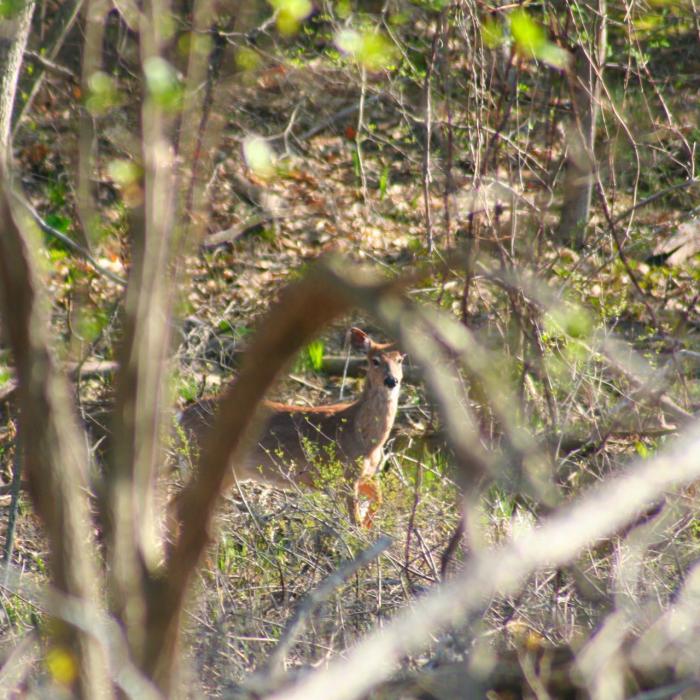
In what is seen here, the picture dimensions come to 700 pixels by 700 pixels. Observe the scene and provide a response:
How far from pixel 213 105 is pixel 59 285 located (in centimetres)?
683

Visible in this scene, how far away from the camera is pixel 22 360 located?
7.09 ft

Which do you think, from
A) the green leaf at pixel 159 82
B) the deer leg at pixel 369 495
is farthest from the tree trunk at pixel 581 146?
the green leaf at pixel 159 82

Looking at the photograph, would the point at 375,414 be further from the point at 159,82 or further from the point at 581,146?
the point at 159,82

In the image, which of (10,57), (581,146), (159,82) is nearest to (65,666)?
(159,82)

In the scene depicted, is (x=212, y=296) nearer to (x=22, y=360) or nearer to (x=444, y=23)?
(x=444, y=23)

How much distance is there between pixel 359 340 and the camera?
8664 mm

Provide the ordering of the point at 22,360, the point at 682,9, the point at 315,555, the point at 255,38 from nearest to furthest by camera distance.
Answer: the point at 22,360 → the point at 315,555 → the point at 682,9 → the point at 255,38

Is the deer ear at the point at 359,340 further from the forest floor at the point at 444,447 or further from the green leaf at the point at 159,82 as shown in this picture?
the green leaf at the point at 159,82

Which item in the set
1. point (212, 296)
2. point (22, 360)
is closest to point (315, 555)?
point (22, 360)

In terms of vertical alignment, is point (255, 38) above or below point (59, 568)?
above

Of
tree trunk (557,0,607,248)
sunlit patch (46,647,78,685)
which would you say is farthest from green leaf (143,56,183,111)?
tree trunk (557,0,607,248)

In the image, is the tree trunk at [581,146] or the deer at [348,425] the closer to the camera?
the tree trunk at [581,146]

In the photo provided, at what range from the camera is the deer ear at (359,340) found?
328 inches

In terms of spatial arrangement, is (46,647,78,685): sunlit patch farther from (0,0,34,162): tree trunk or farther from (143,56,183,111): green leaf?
(0,0,34,162): tree trunk
